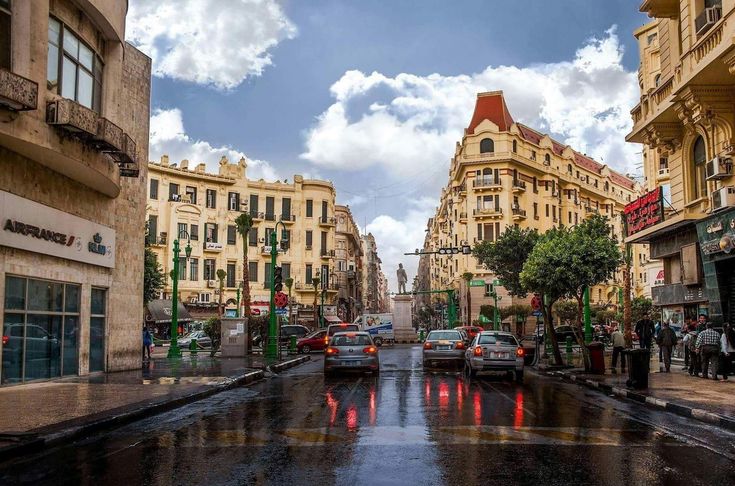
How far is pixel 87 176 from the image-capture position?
62.5 ft

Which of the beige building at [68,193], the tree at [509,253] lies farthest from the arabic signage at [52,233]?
the tree at [509,253]

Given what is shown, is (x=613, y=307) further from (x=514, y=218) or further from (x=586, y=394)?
(x=586, y=394)

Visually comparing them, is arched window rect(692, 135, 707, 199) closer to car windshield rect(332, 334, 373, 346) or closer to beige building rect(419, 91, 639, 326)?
car windshield rect(332, 334, 373, 346)

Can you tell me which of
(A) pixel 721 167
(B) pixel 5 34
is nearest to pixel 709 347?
(A) pixel 721 167

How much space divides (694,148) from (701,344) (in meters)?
6.90

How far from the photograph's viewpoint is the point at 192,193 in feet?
208

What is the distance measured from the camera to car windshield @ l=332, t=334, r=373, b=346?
74.1 feet

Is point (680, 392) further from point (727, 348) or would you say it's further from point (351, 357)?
point (351, 357)

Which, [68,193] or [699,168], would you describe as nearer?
[68,193]

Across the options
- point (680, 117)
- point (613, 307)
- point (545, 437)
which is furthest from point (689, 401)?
point (613, 307)

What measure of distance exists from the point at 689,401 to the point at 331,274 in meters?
58.2

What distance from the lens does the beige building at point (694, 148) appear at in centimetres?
1864

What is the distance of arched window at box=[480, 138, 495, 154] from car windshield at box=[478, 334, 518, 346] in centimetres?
5234

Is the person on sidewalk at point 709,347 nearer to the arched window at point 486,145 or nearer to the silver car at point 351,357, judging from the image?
the silver car at point 351,357
